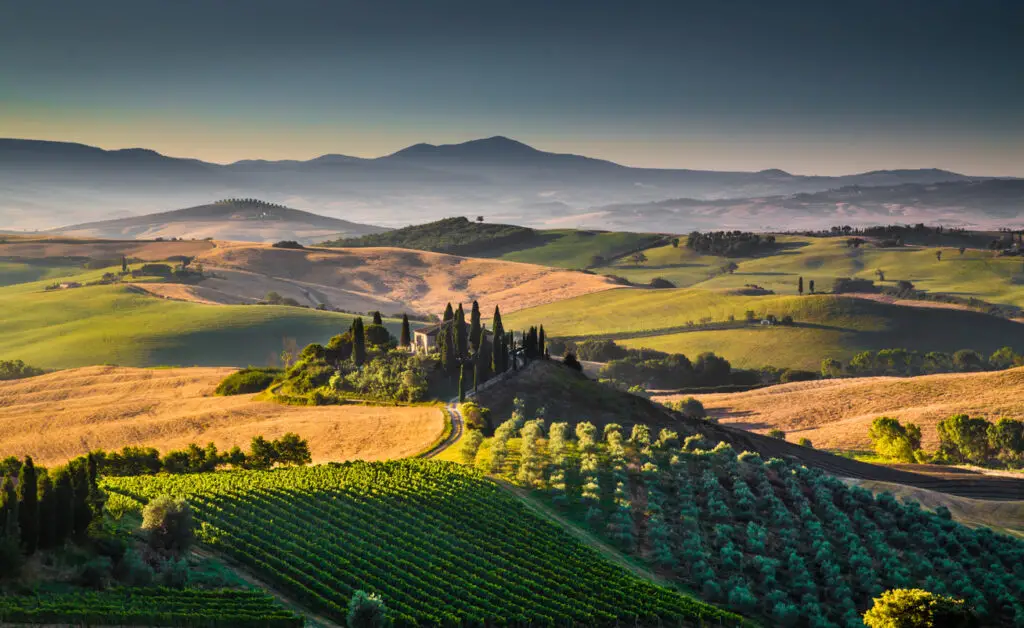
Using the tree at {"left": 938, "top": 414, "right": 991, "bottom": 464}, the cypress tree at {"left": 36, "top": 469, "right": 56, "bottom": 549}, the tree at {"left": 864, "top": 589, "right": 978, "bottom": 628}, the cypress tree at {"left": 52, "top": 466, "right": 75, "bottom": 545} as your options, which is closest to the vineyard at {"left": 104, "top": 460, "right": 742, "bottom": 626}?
the tree at {"left": 864, "top": 589, "right": 978, "bottom": 628}

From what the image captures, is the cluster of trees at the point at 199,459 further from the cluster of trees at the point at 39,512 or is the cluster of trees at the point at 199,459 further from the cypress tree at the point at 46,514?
the cypress tree at the point at 46,514

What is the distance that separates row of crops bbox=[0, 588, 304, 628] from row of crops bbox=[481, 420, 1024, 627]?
25.6 meters

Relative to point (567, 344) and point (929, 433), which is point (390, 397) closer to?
point (929, 433)

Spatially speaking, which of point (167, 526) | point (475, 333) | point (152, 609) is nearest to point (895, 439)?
point (475, 333)

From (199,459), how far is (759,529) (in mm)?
41386

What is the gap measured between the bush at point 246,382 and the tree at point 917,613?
7957 centimetres

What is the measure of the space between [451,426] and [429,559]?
34379 mm

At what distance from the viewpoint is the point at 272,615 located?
36.8 m

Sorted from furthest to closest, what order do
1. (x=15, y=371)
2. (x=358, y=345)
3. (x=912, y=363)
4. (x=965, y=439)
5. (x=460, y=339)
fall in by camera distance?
(x=912, y=363), (x=15, y=371), (x=358, y=345), (x=965, y=439), (x=460, y=339)

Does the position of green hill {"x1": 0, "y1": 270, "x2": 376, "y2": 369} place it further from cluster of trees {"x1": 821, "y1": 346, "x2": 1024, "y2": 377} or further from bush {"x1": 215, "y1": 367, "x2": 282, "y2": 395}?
cluster of trees {"x1": 821, "y1": 346, "x2": 1024, "y2": 377}

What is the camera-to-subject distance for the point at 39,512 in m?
38.4

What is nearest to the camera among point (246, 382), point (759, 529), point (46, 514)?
point (46, 514)

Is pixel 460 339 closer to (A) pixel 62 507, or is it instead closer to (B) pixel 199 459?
(B) pixel 199 459

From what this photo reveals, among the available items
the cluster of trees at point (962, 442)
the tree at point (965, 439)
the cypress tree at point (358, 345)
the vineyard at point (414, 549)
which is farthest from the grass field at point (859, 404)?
the vineyard at point (414, 549)
